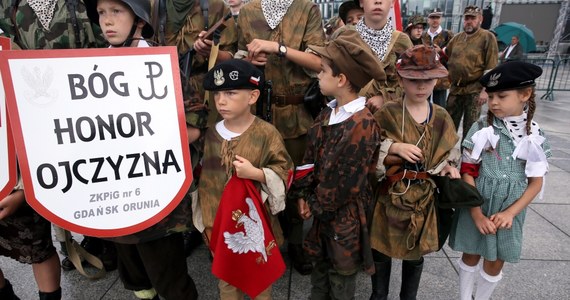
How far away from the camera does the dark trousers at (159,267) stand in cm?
185

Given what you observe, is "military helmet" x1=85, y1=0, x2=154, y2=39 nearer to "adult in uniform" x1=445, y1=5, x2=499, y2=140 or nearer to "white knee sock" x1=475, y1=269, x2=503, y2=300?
"white knee sock" x1=475, y1=269, x2=503, y2=300

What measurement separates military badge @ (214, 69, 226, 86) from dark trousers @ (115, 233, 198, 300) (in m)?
0.88

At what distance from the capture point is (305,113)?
241 centimetres

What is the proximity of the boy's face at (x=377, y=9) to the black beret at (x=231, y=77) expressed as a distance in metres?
0.98

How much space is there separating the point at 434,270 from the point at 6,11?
326 centimetres

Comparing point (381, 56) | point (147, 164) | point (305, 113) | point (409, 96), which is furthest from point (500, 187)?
point (147, 164)

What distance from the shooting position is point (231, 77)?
1711 mm

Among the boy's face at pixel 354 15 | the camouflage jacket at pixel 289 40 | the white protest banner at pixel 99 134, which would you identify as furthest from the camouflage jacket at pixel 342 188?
the boy's face at pixel 354 15

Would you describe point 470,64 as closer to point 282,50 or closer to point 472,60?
point 472,60

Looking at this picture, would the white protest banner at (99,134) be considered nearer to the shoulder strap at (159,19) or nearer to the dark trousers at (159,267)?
the dark trousers at (159,267)

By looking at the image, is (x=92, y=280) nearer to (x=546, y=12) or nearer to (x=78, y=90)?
(x=78, y=90)

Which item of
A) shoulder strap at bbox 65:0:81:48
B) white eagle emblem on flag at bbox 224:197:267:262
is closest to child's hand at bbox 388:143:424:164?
white eagle emblem on flag at bbox 224:197:267:262

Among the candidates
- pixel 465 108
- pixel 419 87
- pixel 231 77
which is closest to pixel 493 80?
Answer: pixel 419 87

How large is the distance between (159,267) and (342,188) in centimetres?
107
